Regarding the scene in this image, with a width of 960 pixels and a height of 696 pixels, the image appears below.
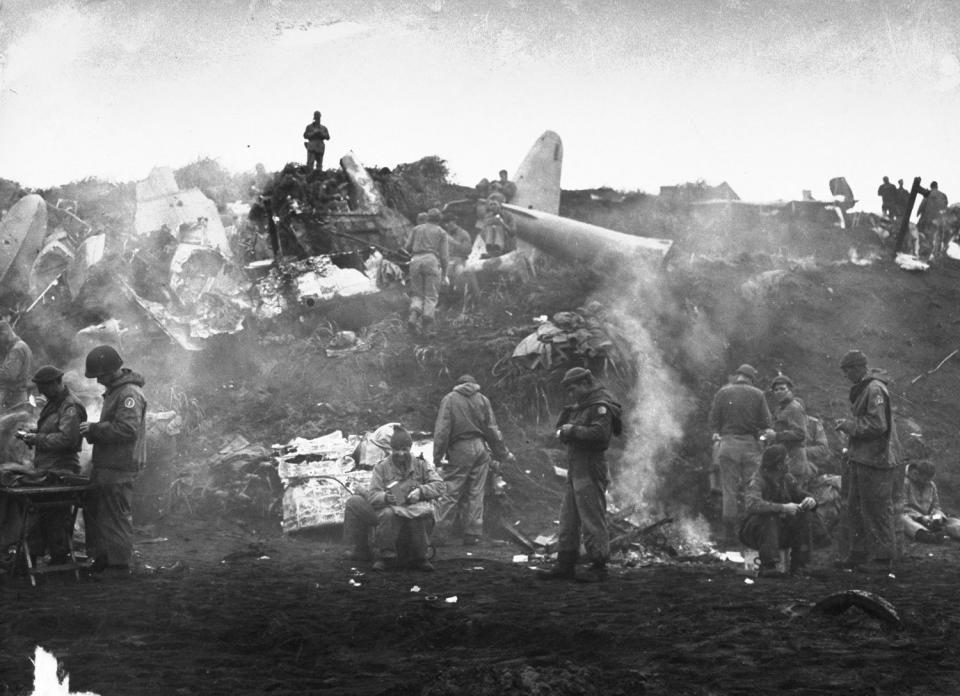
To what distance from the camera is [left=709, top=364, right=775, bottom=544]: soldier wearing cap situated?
10.7 metres

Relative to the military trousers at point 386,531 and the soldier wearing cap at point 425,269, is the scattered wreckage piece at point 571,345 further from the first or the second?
the military trousers at point 386,531

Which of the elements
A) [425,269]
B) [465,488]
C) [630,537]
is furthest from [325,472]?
[425,269]

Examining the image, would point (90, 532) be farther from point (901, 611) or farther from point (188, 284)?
point (188, 284)

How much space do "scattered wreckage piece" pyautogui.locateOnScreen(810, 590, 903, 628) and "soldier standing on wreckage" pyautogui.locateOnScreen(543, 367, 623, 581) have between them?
7.45 feet

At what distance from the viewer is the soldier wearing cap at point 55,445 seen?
26.5 feet

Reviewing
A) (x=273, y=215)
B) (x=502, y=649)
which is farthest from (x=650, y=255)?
(x=502, y=649)

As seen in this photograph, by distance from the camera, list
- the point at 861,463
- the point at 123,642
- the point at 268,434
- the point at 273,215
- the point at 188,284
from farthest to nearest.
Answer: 1. the point at 273,215
2. the point at 188,284
3. the point at 268,434
4. the point at 861,463
5. the point at 123,642

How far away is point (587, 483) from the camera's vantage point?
8422mm

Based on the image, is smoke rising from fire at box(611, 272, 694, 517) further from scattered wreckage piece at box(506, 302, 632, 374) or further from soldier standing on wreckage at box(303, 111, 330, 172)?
soldier standing on wreckage at box(303, 111, 330, 172)

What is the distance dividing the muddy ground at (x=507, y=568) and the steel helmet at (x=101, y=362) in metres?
1.67

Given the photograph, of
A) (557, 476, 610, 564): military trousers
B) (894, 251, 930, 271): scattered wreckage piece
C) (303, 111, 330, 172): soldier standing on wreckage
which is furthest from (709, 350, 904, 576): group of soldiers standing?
(894, 251, 930, 271): scattered wreckage piece

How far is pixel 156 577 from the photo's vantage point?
8062mm

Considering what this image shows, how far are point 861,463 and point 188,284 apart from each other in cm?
1174

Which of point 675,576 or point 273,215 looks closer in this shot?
point 675,576
